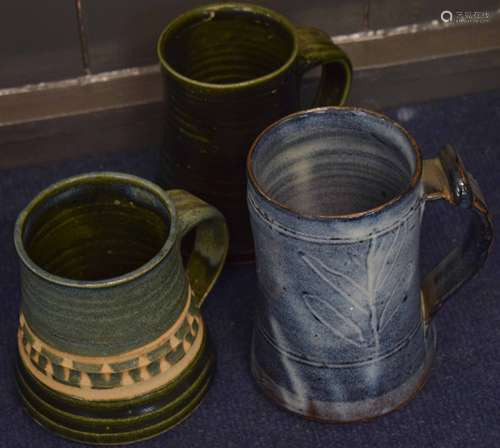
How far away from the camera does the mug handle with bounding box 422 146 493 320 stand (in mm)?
620

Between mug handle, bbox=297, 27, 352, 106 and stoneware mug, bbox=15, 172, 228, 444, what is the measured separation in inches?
4.4

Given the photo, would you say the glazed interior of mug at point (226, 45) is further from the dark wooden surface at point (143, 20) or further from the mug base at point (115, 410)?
the mug base at point (115, 410)

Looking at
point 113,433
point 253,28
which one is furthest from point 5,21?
point 113,433

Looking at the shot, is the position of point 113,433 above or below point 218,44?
below

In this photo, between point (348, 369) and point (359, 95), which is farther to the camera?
point (359, 95)

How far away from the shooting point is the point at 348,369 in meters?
0.66

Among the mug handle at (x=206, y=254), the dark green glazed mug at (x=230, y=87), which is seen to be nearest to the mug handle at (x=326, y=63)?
the dark green glazed mug at (x=230, y=87)

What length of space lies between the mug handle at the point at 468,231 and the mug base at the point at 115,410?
0.13m

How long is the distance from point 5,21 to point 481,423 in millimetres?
388

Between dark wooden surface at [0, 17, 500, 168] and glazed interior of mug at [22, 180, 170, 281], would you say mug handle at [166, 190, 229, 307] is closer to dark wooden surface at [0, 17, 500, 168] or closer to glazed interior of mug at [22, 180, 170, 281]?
glazed interior of mug at [22, 180, 170, 281]

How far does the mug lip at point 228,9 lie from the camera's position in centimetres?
68

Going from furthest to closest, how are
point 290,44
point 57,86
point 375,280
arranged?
point 57,86
point 290,44
point 375,280

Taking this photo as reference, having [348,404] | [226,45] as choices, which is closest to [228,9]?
[226,45]

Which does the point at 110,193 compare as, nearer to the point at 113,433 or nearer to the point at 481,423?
the point at 113,433
